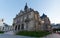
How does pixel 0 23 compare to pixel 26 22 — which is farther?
pixel 0 23

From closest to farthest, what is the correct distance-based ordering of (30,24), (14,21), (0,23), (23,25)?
(30,24)
(23,25)
(14,21)
(0,23)

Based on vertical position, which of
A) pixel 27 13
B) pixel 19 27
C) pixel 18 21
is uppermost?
pixel 27 13

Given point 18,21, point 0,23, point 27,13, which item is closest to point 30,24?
point 27,13

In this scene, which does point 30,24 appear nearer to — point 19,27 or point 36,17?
point 36,17

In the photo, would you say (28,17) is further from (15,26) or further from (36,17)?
(15,26)

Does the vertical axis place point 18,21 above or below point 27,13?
below

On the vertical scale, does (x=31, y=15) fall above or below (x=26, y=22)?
above

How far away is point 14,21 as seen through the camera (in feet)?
146

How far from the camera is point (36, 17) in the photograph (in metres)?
37.9

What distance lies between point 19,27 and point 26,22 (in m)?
5.58

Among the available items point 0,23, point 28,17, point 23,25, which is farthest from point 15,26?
point 0,23

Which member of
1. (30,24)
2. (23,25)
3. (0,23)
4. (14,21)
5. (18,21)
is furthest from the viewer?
(0,23)

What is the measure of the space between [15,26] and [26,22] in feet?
26.7

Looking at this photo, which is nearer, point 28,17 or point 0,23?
point 28,17
